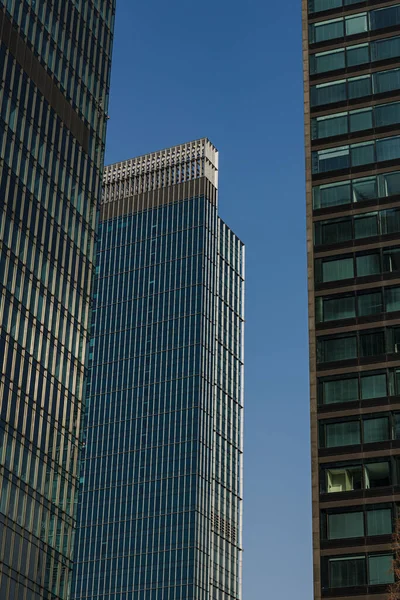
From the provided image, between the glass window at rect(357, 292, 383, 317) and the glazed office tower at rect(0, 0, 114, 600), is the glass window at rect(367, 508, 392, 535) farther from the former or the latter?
the glazed office tower at rect(0, 0, 114, 600)

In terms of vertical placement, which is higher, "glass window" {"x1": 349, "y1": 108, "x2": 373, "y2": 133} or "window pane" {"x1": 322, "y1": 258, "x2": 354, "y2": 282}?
"glass window" {"x1": 349, "y1": 108, "x2": 373, "y2": 133}

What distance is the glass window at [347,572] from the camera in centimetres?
7388

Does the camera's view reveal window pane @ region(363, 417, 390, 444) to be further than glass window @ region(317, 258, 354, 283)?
No

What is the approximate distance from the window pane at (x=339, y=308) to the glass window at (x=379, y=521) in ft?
51.3

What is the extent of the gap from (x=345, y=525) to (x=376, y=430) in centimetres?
719

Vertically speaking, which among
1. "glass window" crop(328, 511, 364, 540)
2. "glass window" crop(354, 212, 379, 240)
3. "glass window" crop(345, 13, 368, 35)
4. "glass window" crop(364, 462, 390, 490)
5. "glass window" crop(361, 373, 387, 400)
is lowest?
"glass window" crop(328, 511, 364, 540)

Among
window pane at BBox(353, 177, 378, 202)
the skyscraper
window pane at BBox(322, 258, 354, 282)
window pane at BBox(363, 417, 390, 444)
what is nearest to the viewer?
the skyscraper

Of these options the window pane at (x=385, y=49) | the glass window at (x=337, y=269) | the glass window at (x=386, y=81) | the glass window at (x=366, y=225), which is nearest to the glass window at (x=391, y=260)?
the glass window at (x=366, y=225)

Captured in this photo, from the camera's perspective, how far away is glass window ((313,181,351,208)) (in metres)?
88.6

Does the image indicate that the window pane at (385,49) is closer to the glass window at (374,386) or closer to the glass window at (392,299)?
the glass window at (392,299)

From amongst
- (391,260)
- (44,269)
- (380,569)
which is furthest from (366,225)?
(44,269)

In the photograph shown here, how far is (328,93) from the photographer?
93625 mm

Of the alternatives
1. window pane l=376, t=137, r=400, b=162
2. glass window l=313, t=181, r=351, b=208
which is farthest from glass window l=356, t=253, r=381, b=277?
window pane l=376, t=137, r=400, b=162

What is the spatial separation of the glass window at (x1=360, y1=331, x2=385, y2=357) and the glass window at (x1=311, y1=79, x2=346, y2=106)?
21969 mm
